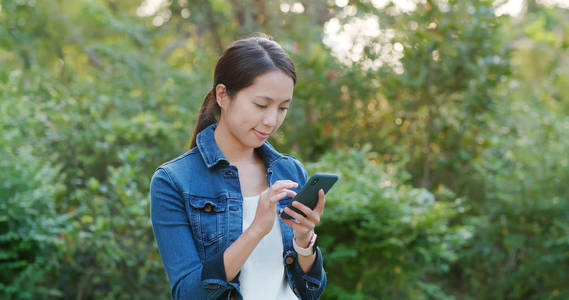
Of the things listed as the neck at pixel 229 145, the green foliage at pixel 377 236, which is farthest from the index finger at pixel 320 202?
the green foliage at pixel 377 236

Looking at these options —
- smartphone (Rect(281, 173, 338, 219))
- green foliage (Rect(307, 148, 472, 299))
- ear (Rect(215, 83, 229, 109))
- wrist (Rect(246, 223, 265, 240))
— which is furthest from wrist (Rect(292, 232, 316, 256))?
green foliage (Rect(307, 148, 472, 299))

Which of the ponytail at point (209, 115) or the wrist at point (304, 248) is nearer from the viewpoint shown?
the wrist at point (304, 248)

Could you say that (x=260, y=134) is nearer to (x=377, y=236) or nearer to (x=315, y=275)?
(x=315, y=275)

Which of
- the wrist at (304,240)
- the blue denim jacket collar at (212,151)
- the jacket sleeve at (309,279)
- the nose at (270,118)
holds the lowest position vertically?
the jacket sleeve at (309,279)

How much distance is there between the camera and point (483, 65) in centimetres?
538

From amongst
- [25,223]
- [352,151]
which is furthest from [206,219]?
[352,151]

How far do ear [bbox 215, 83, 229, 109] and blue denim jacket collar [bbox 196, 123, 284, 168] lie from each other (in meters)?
0.10

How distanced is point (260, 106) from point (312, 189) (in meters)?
0.33

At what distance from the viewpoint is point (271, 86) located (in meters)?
1.80

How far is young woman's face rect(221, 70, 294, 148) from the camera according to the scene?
5.90 feet

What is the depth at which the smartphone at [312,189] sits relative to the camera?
5.37 feet

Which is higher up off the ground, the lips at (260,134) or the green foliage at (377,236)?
the lips at (260,134)

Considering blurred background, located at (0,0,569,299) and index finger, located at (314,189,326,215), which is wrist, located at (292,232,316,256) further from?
blurred background, located at (0,0,569,299)

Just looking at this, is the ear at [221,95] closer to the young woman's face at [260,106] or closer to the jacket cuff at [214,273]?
the young woman's face at [260,106]
